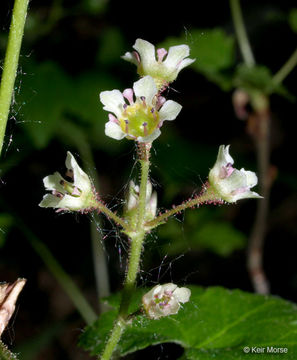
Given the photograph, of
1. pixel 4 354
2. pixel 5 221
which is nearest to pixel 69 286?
pixel 5 221

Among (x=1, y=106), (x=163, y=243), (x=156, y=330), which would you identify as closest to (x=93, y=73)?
(x=163, y=243)

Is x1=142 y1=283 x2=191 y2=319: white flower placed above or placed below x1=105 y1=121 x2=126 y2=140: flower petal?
below

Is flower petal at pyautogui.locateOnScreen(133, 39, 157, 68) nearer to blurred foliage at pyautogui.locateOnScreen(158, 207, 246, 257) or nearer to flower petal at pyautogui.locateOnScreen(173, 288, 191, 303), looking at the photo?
flower petal at pyautogui.locateOnScreen(173, 288, 191, 303)

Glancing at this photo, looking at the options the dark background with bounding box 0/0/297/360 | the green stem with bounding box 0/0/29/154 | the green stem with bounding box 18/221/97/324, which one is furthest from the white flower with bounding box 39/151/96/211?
the dark background with bounding box 0/0/297/360

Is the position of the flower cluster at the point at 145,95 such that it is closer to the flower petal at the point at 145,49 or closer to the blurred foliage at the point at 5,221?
the flower petal at the point at 145,49

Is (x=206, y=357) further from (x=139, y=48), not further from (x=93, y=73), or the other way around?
(x=93, y=73)

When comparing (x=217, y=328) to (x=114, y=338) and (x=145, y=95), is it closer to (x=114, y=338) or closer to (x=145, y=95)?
(x=114, y=338)
